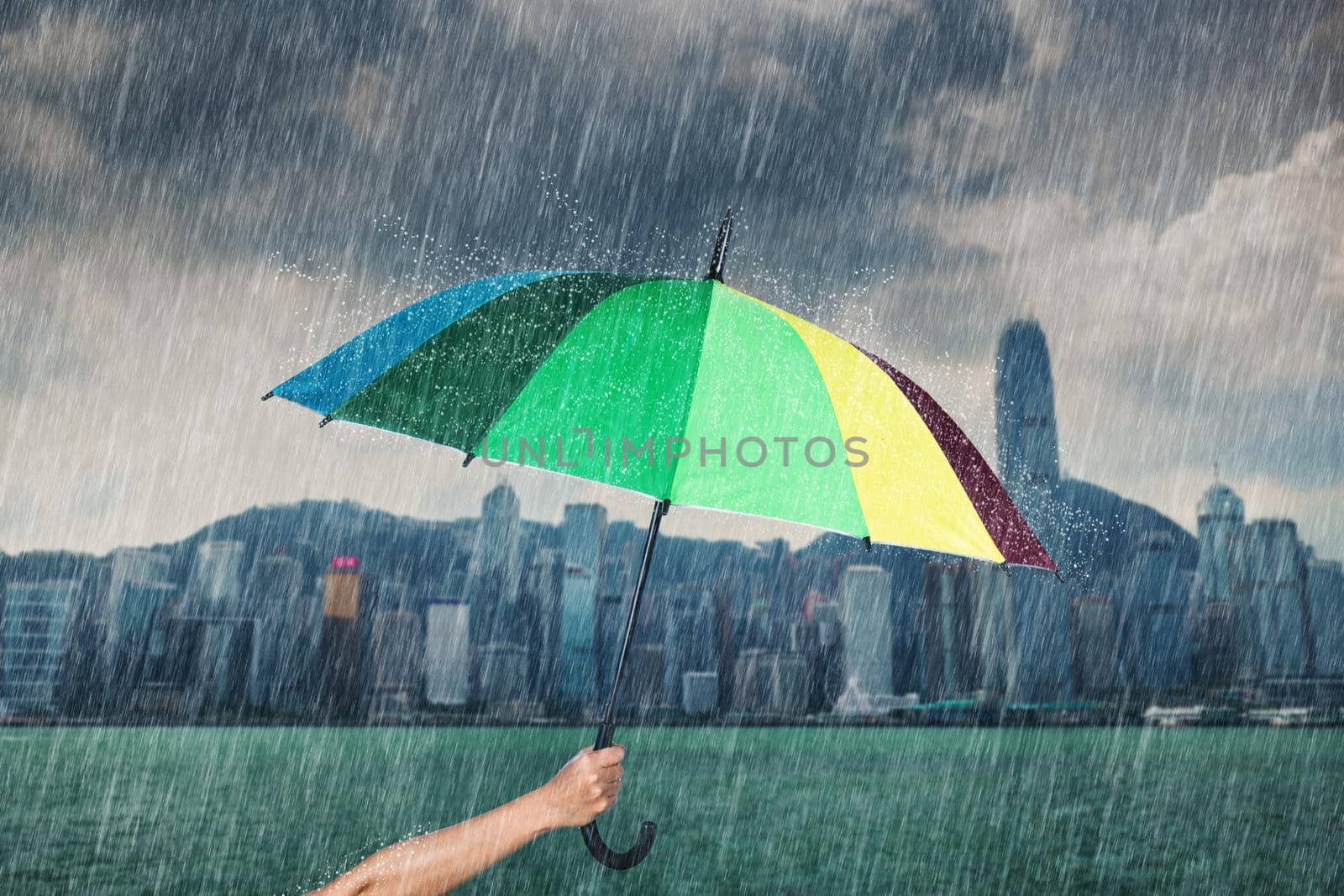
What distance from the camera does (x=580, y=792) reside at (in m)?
2.52

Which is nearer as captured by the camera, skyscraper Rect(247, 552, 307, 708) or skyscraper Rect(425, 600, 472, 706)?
skyscraper Rect(247, 552, 307, 708)

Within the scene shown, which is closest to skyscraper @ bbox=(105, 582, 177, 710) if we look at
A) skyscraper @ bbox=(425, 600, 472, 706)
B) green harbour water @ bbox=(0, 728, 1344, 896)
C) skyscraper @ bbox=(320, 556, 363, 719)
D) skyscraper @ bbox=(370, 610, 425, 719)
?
green harbour water @ bbox=(0, 728, 1344, 896)

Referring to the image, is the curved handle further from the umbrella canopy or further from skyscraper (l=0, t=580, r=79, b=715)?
skyscraper (l=0, t=580, r=79, b=715)

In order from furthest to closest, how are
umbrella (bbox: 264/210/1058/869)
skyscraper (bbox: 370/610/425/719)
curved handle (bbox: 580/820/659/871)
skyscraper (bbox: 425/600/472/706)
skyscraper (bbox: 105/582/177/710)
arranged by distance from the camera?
skyscraper (bbox: 425/600/472/706), skyscraper (bbox: 370/610/425/719), skyscraper (bbox: 105/582/177/710), umbrella (bbox: 264/210/1058/869), curved handle (bbox: 580/820/659/871)

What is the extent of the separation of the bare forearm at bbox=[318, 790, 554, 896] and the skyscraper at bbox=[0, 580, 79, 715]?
20188 centimetres

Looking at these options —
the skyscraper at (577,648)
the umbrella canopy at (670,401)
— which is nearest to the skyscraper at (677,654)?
the skyscraper at (577,648)

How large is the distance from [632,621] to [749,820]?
84809 millimetres

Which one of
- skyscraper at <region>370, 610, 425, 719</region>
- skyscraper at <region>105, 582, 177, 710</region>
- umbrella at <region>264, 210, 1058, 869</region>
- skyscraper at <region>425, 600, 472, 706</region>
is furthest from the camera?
skyscraper at <region>425, 600, 472, 706</region>

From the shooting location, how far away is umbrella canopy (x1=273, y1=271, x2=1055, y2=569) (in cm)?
311

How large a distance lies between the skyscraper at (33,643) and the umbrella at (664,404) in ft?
659

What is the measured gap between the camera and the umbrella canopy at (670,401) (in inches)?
122

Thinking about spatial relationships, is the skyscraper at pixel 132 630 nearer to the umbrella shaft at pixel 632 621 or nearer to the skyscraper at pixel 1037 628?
the skyscraper at pixel 1037 628

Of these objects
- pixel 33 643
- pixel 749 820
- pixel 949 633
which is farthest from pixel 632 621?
pixel 33 643

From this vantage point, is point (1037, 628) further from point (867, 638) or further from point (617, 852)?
point (617, 852)
